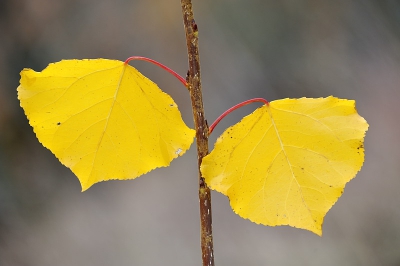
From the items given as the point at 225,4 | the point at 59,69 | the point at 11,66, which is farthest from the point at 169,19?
the point at 59,69

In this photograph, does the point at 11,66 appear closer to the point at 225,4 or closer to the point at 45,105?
the point at 225,4
